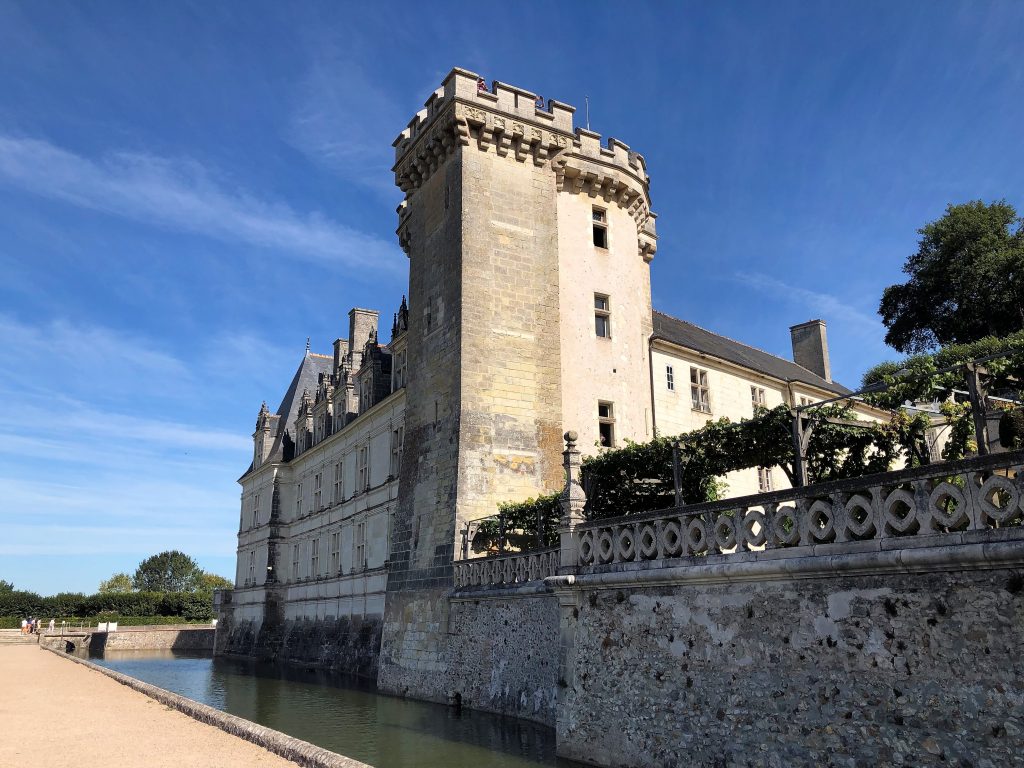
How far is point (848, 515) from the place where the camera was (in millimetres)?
7969

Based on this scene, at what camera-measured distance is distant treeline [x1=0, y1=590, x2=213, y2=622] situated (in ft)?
189

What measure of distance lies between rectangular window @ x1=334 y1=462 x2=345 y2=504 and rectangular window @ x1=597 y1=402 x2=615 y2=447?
13098 millimetres

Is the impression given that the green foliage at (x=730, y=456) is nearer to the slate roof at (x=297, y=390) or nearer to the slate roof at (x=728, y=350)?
the slate roof at (x=728, y=350)

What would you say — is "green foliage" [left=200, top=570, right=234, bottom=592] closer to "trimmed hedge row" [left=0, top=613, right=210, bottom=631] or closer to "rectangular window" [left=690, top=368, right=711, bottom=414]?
"trimmed hedge row" [left=0, top=613, right=210, bottom=631]

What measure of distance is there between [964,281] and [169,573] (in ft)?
327

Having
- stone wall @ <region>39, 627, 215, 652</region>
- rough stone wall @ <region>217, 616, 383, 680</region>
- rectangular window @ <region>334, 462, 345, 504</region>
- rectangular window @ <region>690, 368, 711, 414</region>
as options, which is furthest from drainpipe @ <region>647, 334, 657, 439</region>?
stone wall @ <region>39, 627, 215, 652</region>

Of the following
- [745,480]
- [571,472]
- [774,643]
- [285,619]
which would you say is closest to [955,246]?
[745,480]

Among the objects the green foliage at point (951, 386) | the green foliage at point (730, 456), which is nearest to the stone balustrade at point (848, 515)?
the green foliage at point (730, 456)

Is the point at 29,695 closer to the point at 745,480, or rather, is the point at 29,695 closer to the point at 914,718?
the point at 914,718

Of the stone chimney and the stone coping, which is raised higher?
the stone chimney

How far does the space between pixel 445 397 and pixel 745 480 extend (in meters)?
10.1

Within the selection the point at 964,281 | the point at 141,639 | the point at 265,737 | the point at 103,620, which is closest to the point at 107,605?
the point at 103,620

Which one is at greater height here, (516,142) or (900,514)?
(516,142)

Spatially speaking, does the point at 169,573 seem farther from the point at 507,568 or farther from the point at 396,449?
the point at 507,568
